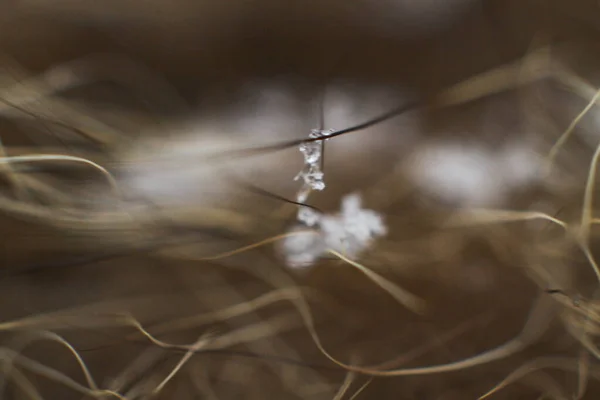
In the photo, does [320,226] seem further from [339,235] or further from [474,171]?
[474,171]

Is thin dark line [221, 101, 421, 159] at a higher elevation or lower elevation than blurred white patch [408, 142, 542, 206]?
higher

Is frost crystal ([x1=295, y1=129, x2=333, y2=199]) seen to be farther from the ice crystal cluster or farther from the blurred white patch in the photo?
the blurred white patch

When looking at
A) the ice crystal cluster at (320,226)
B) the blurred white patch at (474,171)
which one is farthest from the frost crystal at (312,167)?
the blurred white patch at (474,171)

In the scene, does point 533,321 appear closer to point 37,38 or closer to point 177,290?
point 177,290

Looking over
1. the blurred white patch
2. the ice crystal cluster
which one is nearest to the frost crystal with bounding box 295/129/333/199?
the ice crystal cluster

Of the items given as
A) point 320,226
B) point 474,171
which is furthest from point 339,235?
point 474,171

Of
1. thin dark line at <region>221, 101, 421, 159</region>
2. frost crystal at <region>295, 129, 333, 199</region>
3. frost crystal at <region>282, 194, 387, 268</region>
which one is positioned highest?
thin dark line at <region>221, 101, 421, 159</region>

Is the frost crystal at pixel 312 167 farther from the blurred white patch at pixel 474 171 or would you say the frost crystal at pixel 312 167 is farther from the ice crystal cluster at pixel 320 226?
the blurred white patch at pixel 474 171

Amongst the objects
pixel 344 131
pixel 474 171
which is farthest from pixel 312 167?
pixel 474 171

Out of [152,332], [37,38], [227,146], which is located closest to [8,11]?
[37,38]
